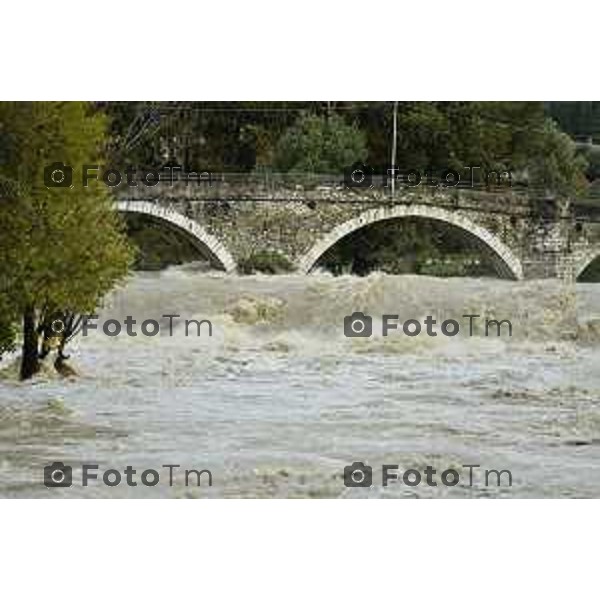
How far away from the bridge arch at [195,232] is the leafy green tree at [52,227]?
182mm

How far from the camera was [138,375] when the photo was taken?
5781 millimetres

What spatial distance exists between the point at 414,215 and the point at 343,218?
0.94 feet

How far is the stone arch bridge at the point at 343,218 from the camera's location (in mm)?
5977

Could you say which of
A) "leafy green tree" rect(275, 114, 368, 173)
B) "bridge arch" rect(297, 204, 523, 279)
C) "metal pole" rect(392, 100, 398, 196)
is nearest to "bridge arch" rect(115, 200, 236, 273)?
"bridge arch" rect(297, 204, 523, 279)

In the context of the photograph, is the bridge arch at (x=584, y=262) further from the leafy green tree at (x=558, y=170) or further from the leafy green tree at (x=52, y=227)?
the leafy green tree at (x=52, y=227)

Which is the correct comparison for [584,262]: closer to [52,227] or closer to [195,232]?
[195,232]

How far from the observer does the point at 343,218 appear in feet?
19.7

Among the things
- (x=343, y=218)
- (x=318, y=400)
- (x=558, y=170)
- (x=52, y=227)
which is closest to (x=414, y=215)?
(x=343, y=218)

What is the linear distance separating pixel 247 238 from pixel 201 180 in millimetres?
301
